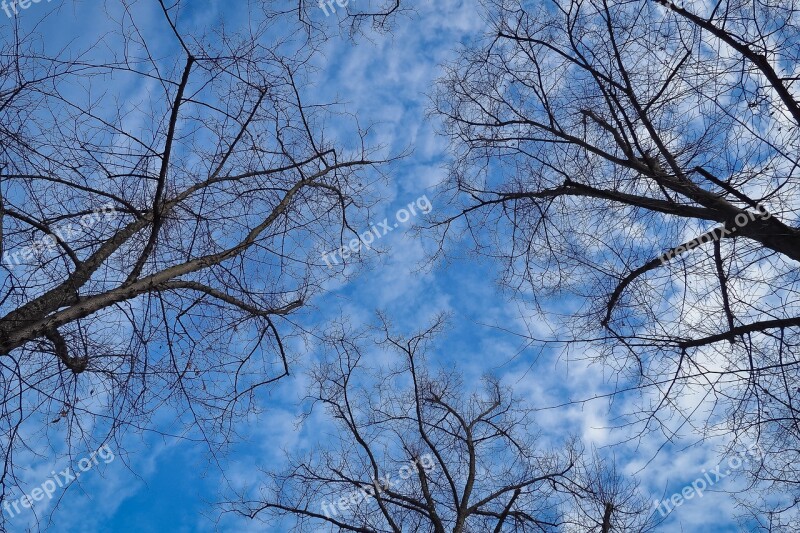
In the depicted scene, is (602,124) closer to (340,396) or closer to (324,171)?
(324,171)

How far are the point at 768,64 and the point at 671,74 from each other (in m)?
0.65

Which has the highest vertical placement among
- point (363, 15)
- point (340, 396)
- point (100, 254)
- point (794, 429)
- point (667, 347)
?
point (363, 15)

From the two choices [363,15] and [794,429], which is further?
[363,15]

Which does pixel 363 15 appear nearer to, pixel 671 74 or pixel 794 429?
pixel 671 74

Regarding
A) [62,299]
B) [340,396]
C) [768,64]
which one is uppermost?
[340,396]

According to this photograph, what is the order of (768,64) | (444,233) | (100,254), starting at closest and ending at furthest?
(768,64), (100,254), (444,233)

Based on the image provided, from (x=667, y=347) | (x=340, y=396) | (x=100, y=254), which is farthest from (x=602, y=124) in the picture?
(x=340, y=396)

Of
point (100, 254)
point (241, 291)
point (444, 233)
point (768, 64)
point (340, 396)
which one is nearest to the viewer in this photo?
point (768, 64)

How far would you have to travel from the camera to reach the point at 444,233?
20.2 ft

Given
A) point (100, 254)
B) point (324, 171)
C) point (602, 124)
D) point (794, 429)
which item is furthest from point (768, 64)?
point (100, 254)

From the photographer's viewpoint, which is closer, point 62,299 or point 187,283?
point 62,299

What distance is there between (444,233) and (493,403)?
5.24 metres

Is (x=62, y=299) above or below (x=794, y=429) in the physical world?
above

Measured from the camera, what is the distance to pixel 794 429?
4676 mm
